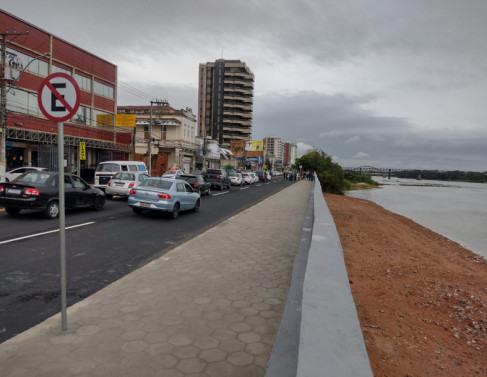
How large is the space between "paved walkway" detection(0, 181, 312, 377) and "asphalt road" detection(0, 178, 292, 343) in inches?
17.4

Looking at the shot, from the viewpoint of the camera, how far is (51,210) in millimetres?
10828

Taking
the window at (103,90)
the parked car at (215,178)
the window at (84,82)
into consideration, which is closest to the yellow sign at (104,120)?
the window at (103,90)

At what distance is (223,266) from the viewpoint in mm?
6160

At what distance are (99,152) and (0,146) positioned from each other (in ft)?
65.0

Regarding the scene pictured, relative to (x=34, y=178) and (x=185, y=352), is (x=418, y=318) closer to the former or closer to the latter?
(x=185, y=352)

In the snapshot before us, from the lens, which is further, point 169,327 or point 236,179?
point 236,179

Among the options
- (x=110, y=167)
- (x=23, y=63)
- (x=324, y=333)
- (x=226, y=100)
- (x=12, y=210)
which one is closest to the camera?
(x=324, y=333)

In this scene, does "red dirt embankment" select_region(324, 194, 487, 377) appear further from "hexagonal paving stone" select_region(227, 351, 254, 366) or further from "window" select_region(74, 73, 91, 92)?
"window" select_region(74, 73, 91, 92)

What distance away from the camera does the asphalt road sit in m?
4.43

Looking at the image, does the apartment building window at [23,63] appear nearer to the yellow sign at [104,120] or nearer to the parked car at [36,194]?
the yellow sign at [104,120]

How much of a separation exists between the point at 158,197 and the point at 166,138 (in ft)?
142

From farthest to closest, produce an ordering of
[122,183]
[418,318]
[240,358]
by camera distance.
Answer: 1. [122,183]
2. [418,318]
3. [240,358]

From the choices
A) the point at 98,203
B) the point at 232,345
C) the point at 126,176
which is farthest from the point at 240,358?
the point at 126,176

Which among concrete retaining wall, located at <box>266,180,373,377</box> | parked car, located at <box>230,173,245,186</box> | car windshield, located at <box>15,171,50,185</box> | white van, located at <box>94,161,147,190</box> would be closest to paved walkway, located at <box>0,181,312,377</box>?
concrete retaining wall, located at <box>266,180,373,377</box>
